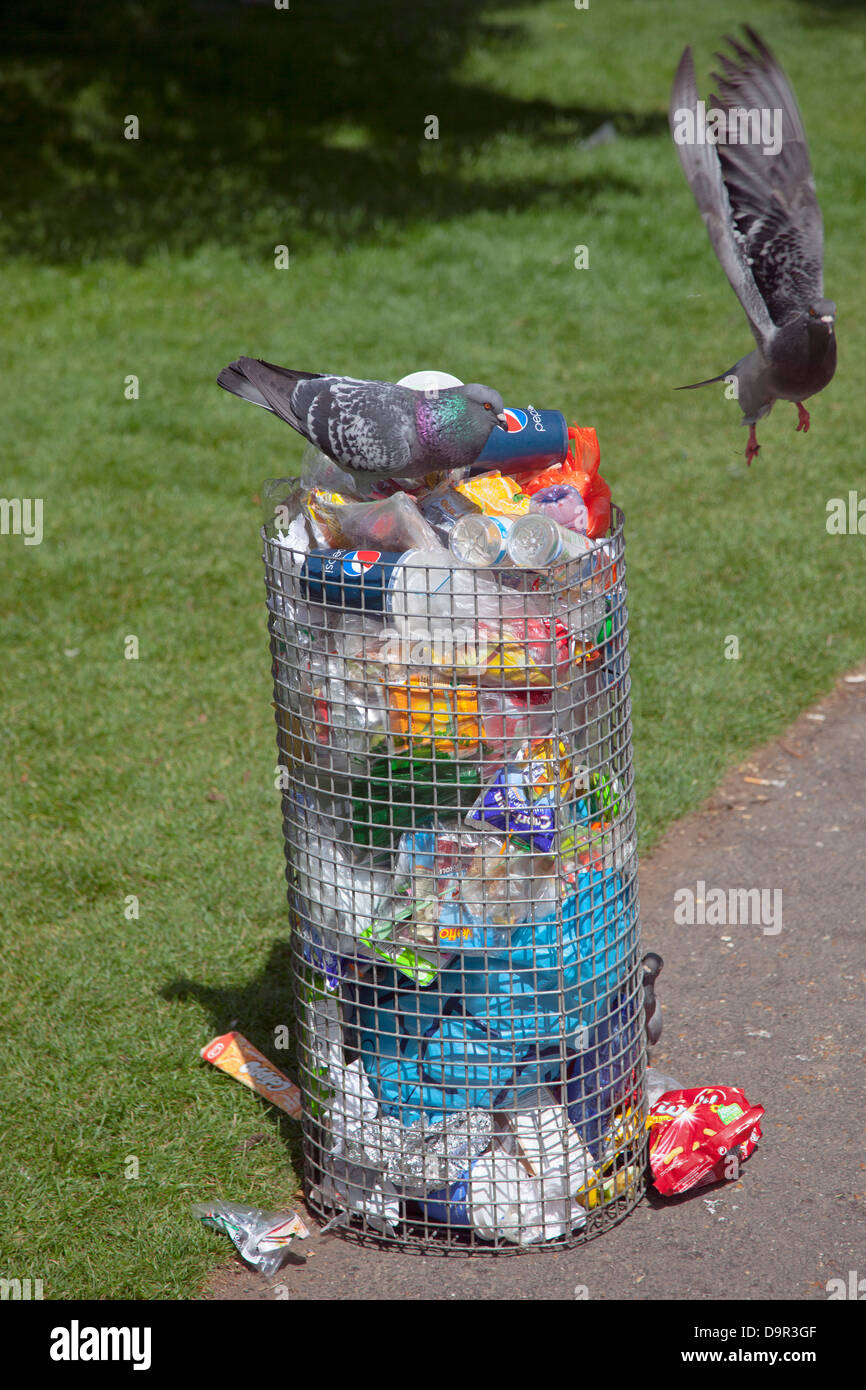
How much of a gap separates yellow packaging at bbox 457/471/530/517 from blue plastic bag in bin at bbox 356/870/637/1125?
0.80 metres

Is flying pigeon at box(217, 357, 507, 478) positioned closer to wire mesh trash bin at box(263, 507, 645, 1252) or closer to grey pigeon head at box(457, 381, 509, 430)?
grey pigeon head at box(457, 381, 509, 430)

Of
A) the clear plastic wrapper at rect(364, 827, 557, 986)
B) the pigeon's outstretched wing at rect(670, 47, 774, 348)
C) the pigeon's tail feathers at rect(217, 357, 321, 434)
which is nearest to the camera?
the pigeon's outstretched wing at rect(670, 47, 774, 348)

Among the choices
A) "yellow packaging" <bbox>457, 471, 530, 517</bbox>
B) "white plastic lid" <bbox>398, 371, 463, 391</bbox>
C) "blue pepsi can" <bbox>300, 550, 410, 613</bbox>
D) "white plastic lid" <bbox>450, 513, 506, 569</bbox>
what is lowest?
"blue pepsi can" <bbox>300, 550, 410, 613</bbox>

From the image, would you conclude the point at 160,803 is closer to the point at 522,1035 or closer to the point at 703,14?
the point at 522,1035

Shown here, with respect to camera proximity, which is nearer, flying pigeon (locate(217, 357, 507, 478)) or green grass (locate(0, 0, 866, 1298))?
flying pigeon (locate(217, 357, 507, 478))

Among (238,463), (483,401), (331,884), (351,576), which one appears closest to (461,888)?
(331,884)

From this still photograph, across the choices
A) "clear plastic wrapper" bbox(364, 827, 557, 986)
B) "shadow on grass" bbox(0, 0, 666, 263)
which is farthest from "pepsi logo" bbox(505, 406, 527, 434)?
"shadow on grass" bbox(0, 0, 666, 263)

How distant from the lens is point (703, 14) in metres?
17.1

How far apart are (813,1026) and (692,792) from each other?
123 cm

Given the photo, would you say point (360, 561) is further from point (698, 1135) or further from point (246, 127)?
point (246, 127)

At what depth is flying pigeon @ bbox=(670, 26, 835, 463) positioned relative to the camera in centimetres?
262

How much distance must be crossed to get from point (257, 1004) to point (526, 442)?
5.86ft

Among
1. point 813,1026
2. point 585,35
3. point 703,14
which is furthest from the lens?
point 703,14

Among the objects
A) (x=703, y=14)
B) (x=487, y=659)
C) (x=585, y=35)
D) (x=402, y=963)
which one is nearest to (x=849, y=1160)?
(x=402, y=963)
